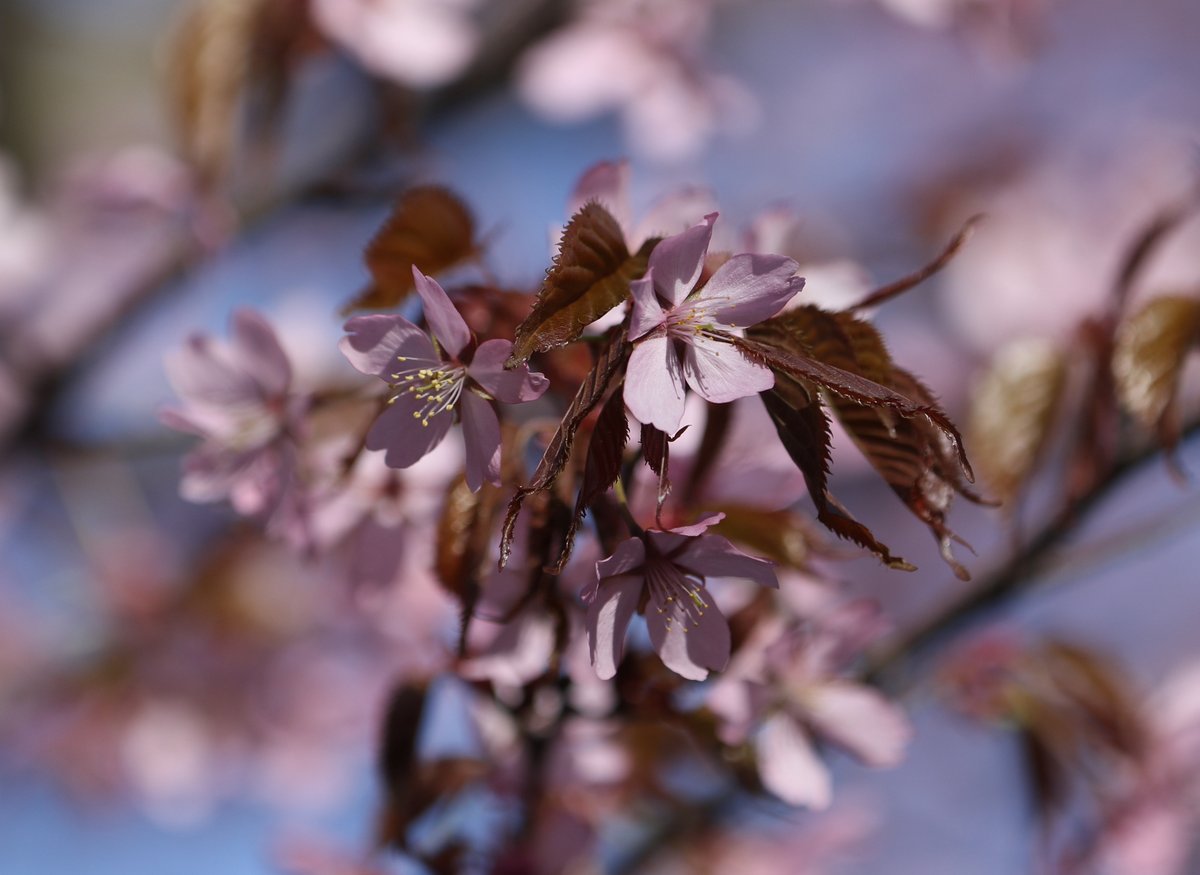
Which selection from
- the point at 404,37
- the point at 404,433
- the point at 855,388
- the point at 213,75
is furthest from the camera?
the point at 404,37

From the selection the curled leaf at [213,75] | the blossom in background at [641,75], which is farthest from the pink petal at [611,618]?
the blossom in background at [641,75]

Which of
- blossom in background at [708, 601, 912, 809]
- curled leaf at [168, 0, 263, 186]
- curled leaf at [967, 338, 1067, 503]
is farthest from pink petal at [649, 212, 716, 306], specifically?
curled leaf at [168, 0, 263, 186]

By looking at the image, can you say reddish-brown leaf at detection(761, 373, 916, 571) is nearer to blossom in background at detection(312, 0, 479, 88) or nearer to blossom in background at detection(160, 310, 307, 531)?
blossom in background at detection(160, 310, 307, 531)

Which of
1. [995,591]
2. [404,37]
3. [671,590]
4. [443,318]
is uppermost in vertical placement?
[443,318]

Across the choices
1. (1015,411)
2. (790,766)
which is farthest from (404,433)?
(1015,411)

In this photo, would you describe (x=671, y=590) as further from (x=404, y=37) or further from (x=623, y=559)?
(x=404, y=37)

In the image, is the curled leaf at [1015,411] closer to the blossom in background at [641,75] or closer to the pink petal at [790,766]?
the pink petal at [790,766]
